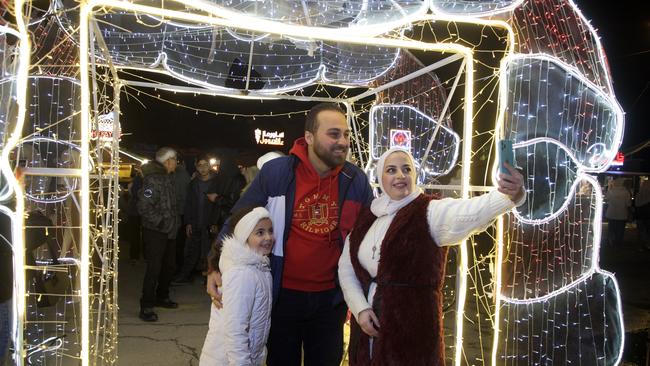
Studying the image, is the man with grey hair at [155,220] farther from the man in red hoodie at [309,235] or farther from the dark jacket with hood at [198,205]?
the man in red hoodie at [309,235]

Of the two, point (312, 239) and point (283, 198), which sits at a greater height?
point (283, 198)

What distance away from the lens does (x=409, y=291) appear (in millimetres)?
2229

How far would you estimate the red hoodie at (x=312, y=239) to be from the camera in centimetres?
262

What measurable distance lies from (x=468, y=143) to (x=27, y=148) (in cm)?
371

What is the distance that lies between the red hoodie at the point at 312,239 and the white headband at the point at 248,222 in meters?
0.19

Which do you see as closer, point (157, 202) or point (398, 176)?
point (398, 176)

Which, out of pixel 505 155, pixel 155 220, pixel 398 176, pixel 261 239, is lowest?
pixel 155 220

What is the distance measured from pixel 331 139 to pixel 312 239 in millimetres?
552

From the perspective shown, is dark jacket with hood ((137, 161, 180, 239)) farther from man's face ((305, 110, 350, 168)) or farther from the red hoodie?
man's face ((305, 110, 350, 168))

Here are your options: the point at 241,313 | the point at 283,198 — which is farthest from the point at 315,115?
the point at 241,313

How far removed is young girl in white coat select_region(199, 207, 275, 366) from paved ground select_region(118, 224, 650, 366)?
209cm

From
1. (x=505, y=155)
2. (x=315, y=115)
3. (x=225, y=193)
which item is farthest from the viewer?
(x=225, y=193)

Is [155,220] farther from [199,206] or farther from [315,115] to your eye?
[315,115]

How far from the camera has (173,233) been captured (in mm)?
5469
